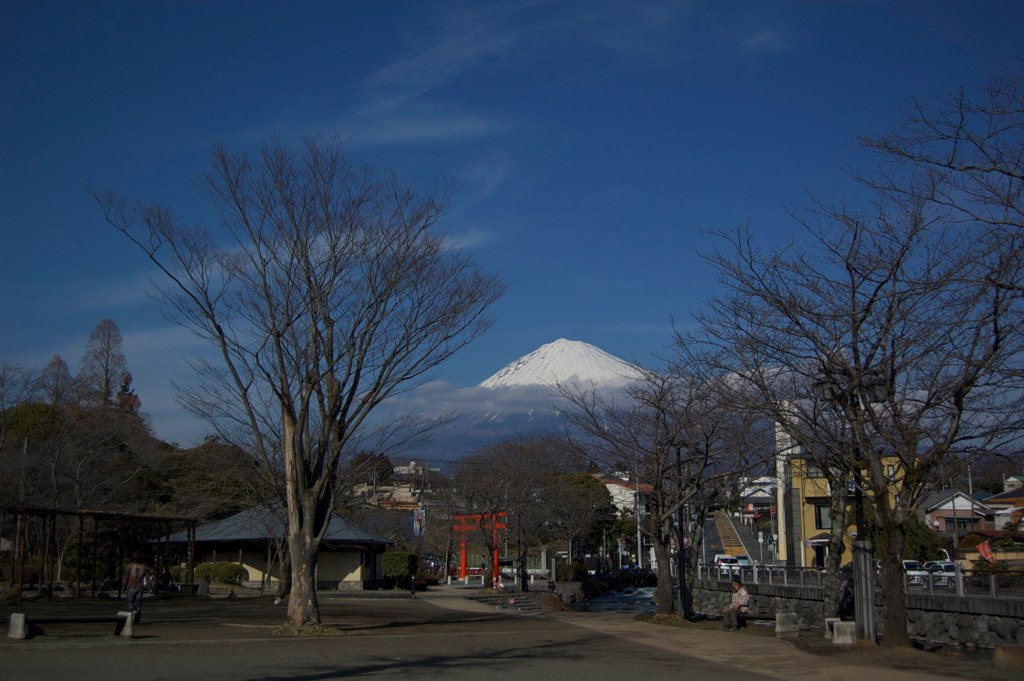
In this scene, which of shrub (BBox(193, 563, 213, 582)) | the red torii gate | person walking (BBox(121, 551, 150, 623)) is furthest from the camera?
the red torii gate

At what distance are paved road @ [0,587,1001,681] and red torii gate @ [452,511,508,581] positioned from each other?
23.4 metres

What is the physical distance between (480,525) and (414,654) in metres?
33.6

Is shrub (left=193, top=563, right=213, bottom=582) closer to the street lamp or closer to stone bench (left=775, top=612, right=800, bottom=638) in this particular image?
stone bench (left=775, top=612, right=800, bottom=638)

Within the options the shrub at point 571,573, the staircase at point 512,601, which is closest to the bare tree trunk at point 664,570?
the staircase at point 512,601

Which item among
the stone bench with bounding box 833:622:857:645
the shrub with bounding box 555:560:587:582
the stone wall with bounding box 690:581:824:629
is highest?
the stone bench with bounding box 833:622:857:645

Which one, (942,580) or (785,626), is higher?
(942,580)

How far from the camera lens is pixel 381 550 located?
4662 cm

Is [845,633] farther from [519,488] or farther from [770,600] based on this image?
[519,488]

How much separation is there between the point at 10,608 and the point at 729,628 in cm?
1798

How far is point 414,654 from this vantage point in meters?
14.6

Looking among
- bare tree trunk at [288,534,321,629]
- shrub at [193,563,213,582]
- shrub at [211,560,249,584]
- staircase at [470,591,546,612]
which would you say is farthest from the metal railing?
shrub at [193,563,213,582]

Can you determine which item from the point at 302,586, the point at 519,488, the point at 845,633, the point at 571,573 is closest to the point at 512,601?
the point at 519,488

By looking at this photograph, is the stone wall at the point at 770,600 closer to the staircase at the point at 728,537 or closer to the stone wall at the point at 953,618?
the stone wall at the point at 953,618

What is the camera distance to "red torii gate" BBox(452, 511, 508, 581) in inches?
1810
